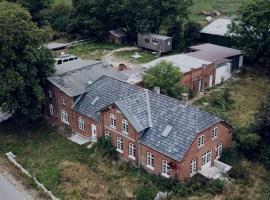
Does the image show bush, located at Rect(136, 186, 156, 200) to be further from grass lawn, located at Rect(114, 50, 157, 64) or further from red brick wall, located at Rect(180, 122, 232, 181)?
grass lawn, located at Rect(114, 50, 157, 64)

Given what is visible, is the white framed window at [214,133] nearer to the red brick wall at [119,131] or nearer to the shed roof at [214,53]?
the red brick wall at [119,131]

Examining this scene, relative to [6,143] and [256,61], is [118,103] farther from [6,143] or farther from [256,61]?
[256,61]

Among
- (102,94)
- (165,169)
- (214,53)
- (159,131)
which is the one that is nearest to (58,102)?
(102,94)

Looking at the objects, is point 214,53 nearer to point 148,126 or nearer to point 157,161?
point 148,126

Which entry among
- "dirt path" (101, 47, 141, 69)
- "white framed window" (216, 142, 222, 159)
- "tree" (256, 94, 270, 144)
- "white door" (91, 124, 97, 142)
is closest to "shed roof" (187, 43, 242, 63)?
"dirt path" (101, 47, 141, 69)

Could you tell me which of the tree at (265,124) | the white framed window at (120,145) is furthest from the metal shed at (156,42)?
the white framed window at (120,145)

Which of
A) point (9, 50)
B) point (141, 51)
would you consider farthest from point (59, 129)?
point (141, 51)
